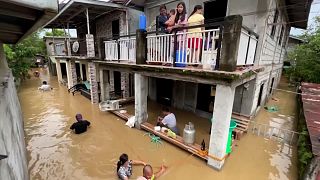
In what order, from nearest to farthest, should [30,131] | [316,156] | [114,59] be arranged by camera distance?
[316,156]
[30,131]
[114,59]

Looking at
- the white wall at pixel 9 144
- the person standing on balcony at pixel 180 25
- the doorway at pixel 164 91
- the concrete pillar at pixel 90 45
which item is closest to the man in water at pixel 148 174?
the white wall at pixel 9 144

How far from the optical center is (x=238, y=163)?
217 inches

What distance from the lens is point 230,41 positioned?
415 cm

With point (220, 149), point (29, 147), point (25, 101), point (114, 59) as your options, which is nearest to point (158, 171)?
point (220, 149)

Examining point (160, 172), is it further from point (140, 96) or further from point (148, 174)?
point (140, 96)

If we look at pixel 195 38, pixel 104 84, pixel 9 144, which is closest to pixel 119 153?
pixel 9 144

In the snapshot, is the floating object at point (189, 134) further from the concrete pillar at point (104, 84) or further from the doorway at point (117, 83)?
the doorway at point (117, 83)

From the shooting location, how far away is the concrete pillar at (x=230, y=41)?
4033mm

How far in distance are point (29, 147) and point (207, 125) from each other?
705 cm

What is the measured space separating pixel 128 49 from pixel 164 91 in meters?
4.01

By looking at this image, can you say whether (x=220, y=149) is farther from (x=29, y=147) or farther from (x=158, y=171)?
(x=29, y=147)

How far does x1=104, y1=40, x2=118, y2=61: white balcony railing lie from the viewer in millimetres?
8505

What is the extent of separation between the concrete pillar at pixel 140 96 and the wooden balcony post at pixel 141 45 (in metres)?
0.73

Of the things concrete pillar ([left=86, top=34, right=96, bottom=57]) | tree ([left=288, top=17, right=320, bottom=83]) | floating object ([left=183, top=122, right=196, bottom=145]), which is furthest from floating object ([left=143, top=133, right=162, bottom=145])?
tree ([left=288, top=17, right=320, bottom=83])
